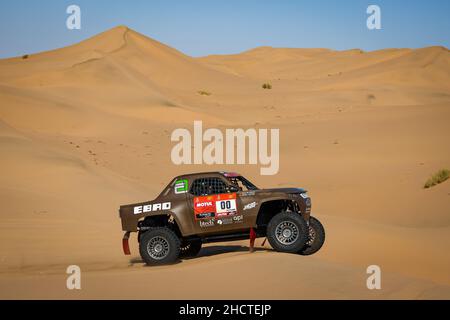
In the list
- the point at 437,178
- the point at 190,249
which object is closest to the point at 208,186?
the point at 190,249

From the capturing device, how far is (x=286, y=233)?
44.0 ft

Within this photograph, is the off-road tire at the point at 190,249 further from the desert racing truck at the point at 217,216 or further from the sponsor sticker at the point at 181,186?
the sponsor sticker at the point at 181,186

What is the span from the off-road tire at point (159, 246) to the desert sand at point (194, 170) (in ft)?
0.99

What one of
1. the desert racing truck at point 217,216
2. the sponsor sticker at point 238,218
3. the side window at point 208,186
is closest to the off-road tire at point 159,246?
the desert racing truck at point 217,216

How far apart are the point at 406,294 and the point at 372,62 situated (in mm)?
95374

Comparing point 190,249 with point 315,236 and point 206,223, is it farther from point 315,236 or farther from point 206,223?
point 315,236

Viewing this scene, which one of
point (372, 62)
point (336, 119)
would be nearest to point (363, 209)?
point (336, 119)

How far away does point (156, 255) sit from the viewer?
13859 millimetres

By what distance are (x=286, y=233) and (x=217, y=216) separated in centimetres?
130

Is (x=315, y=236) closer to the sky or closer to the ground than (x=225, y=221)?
closer to the ground

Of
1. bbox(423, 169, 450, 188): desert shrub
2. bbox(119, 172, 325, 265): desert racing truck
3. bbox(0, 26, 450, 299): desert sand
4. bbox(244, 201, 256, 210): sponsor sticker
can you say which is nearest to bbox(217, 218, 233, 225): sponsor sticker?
bbox(119, 172, 325, 265): desert racing truck

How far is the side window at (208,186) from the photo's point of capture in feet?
45.8

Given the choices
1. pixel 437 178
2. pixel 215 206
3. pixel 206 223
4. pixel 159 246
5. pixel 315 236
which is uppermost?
pixel 437 178
